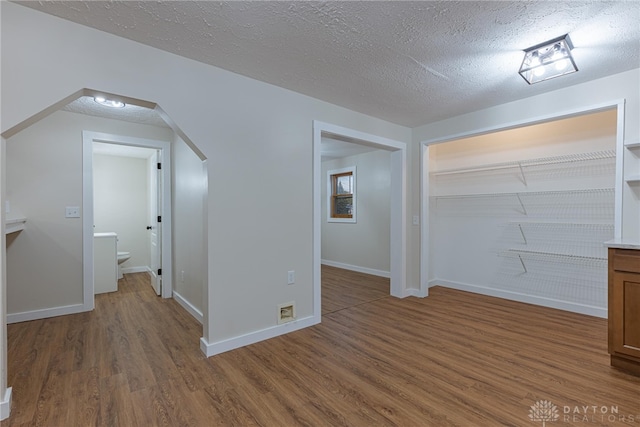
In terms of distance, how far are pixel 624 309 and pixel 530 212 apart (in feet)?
6.17

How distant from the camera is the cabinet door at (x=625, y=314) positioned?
6.56 feet

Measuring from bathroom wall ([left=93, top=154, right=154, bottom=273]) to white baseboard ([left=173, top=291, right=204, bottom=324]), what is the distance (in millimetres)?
2575

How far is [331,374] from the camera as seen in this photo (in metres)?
2.08

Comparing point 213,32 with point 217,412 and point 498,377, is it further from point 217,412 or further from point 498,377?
point 498,377

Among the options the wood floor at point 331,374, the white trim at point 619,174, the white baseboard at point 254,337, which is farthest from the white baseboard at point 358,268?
the white trim at point 619,174

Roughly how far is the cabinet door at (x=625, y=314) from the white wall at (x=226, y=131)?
2.40 m

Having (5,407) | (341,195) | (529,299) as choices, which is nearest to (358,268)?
(341,195)

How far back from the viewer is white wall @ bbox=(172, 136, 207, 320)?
10.3ft

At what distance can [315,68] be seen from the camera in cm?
238

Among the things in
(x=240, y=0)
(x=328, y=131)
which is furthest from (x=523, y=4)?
(x=328, y=131)

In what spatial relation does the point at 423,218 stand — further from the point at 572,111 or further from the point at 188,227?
the point at 188,227

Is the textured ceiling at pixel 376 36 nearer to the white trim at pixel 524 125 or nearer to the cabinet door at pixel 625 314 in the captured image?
the white trim at pixel 524 125

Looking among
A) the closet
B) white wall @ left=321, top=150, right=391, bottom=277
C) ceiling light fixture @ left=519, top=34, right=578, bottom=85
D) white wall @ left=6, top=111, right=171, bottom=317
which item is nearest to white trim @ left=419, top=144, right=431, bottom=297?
the closet

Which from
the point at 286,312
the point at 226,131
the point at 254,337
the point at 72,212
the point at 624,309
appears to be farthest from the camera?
the point at 72,212
